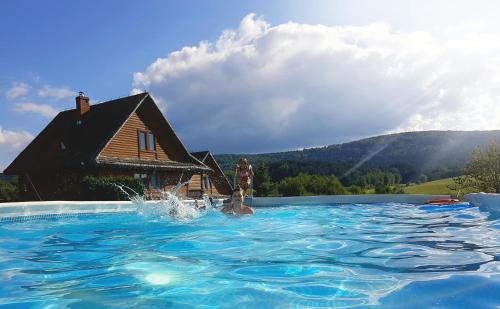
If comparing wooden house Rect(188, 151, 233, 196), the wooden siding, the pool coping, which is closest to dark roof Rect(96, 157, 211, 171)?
the wooden siding

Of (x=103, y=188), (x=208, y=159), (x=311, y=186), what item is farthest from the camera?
(x=208, y=159)

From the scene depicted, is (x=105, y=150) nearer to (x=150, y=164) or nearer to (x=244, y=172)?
(x=150, y=164)

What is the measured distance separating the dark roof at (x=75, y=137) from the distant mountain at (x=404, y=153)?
4264 centimetres

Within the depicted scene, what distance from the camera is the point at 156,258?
211 inches

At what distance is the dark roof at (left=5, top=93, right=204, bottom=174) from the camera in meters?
22.5

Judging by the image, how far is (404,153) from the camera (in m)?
87.2

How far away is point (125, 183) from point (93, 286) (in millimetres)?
14463

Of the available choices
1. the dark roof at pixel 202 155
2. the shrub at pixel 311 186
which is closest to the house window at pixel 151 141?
the shrub at pixel 311 186

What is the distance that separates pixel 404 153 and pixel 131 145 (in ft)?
239

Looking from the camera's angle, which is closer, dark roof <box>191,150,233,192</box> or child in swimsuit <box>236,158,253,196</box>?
child in swimsuit <box>236,158,253,196</box>

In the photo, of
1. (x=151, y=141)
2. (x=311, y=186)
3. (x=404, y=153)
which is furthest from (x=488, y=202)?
(x=404, y=153)

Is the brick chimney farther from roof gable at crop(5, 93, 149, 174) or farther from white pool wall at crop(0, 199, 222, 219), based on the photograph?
white pool wall at crop(0, 199, 222, 219)

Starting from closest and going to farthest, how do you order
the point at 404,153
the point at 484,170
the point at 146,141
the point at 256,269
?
the point at 256,269, the point at 484,170, the point at 146,141, the point at 404,153

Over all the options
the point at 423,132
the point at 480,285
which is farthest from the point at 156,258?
the point at 423,132
